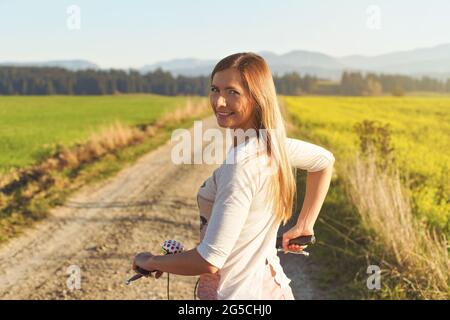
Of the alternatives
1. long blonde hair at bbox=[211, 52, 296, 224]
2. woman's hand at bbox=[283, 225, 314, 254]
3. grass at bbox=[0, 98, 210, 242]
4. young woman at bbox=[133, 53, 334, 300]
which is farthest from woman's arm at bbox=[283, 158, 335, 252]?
grass at bbox=[0, 98, 210, 242]

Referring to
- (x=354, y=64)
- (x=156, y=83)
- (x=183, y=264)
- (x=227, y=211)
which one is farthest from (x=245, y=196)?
(x=354, y=64)

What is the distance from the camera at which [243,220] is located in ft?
4.86

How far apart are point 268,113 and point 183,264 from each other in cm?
49

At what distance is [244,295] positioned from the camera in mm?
1671

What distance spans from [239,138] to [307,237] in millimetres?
Result: 555

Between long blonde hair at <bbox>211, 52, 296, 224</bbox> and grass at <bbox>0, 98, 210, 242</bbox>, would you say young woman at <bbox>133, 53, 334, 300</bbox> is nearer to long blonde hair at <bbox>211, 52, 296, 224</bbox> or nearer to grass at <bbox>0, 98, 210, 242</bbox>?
long blonde hair at <bbox>211, 52, 296, 224</bbox>

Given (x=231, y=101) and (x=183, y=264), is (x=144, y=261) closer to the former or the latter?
(x=183, y=264)

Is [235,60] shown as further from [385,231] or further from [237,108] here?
[385,231]

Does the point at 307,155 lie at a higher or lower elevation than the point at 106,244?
higher

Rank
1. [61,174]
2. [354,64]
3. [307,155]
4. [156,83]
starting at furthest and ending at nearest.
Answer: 1. [354,64]
2. [156,83]
3. [61,174]
4. [307,155]

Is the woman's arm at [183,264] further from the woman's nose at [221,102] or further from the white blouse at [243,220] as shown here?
the woman's nose at [221,102]

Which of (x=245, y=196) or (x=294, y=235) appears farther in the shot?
(x=294, y=235)

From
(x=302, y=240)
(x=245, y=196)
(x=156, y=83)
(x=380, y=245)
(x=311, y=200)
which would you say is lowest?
(x=380, y=245)

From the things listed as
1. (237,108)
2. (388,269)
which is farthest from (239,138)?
Answer: (388,269)
